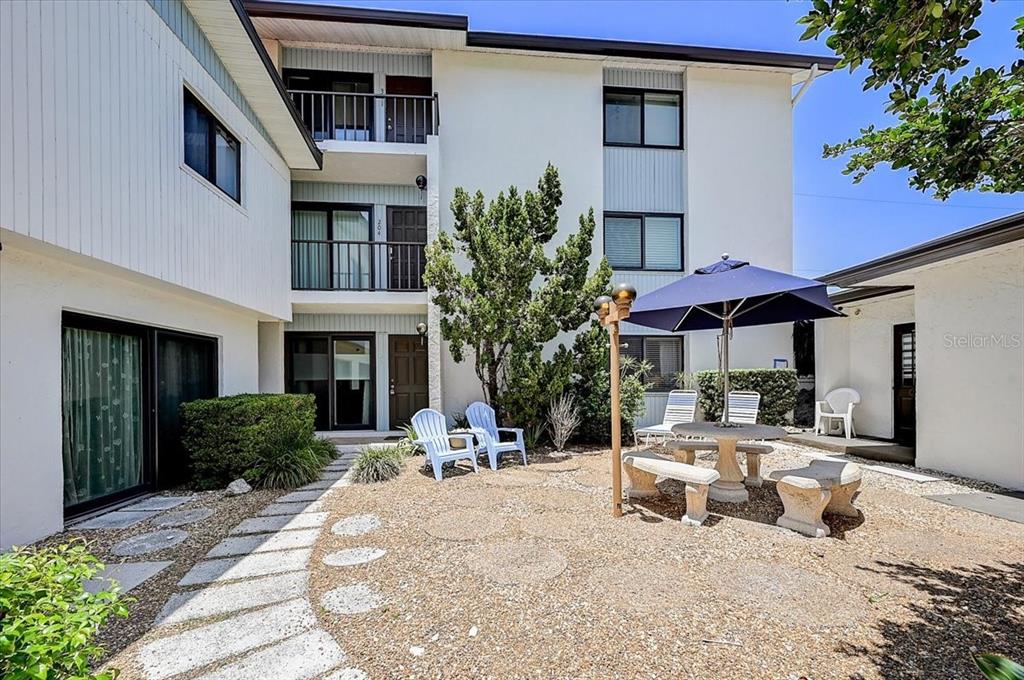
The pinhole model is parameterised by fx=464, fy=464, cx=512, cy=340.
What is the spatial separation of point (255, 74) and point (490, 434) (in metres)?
6.57

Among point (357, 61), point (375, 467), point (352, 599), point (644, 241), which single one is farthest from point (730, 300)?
point (357, 61)

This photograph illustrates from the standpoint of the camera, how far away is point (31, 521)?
4.03 metres

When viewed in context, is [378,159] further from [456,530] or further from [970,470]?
[970,470]

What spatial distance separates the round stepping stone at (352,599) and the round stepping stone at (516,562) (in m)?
0.76

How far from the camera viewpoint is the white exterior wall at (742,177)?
10.6m

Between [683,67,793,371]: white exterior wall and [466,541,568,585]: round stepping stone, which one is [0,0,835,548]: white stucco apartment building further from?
[466,541,568,585]: round stepping stone

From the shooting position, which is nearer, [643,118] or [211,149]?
[211,149]

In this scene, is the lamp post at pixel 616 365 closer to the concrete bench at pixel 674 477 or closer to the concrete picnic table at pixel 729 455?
the concrete bench at pixel 674 477

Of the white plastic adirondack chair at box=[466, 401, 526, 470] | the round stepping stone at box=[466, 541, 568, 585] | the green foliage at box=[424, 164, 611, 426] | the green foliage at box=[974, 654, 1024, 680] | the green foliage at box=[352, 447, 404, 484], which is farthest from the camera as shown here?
the green foliage at box=[424, 164, 611, 426]

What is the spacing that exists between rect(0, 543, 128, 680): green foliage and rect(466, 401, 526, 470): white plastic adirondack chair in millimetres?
5515

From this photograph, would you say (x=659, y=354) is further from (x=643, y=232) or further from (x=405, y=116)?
(x=405, y=116)

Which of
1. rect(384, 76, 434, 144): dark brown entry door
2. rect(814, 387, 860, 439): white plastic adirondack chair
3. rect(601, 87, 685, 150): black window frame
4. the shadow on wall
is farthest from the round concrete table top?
rect(384, 76, 434, 144): dark brown entry door

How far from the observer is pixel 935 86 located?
9.66 feet

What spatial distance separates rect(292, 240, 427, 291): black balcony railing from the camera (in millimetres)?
9820
